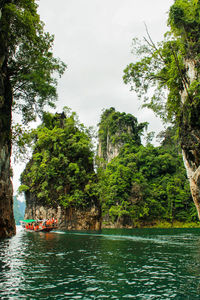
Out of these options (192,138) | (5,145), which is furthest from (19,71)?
(192,138)

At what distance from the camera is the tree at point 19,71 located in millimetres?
15227

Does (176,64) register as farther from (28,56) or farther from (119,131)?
(119,131)

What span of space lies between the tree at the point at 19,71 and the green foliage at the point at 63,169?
57.0 ft

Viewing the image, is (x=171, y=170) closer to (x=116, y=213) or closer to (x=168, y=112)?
(x=116, y=213)

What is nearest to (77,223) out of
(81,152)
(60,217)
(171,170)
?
(60,217)

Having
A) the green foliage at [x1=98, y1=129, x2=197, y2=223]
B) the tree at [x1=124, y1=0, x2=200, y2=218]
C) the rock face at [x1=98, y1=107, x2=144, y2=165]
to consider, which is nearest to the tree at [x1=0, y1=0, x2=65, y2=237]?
the tree at [x1=124, y1=0, x2=200, y2=218]

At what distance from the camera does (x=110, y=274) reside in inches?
239

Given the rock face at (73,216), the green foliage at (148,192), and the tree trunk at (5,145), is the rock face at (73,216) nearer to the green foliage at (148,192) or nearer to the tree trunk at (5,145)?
the green foliage at (148,192)

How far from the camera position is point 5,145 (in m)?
16.6

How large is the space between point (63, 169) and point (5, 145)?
20823mm

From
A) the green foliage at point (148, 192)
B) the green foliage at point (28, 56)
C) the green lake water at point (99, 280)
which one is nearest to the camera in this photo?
the green lake water at point (99, 280)

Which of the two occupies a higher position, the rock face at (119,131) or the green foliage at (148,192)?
the rock face at (119,131)

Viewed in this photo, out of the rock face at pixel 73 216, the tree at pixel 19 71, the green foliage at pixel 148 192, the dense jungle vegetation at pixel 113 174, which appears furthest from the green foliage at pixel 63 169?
the tree at pixel 19 71

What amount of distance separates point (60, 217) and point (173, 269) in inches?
1203
